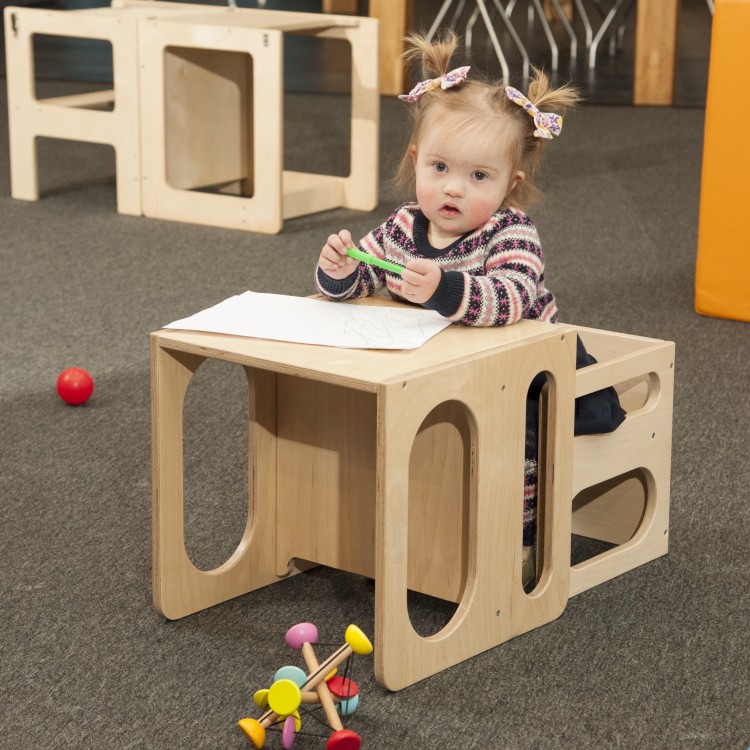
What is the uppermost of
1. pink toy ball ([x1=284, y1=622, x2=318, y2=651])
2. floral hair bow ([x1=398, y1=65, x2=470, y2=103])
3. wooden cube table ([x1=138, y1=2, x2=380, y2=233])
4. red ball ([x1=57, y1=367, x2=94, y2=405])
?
floral hair bow ([x1=398, y1=65, x2=470, y2=103])

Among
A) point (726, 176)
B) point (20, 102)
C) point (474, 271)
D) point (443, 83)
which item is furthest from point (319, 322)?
point (20, 102)

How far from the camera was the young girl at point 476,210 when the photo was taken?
1366 millimetres

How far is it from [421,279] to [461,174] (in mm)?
163

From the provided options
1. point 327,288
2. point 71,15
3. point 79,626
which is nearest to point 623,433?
point 327,288

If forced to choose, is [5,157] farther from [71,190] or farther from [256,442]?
[256,442]

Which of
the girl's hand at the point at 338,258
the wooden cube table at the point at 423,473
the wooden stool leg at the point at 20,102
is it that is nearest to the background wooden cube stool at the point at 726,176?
the wooden cube table at the point at 423,473

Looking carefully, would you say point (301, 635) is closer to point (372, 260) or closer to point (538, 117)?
point (372, 260)

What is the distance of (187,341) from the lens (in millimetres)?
1265

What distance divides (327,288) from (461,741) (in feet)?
1.65

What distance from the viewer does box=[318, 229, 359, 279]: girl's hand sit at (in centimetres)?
137

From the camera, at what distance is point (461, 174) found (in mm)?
1384

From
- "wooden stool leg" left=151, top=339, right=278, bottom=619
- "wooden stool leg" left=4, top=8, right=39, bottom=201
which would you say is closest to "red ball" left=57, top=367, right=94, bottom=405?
"wooden stool leg" left=151, top=339, right=278, bottom=619

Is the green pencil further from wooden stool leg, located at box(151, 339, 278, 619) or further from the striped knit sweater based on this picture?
wooden stool leg, located at box(151, 339, 278, 619)

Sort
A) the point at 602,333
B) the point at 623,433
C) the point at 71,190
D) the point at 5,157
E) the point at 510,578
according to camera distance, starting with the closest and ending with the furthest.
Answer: the point at 510,578 → the point at 623,433 → the point at 602,333 → the point at 71,190 → the point at 5,157
